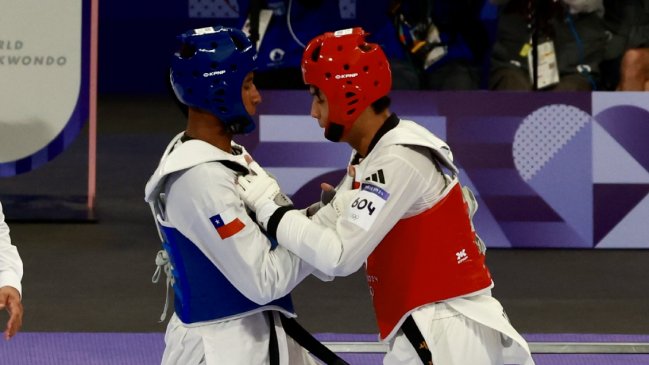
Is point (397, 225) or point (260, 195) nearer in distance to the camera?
point (260, 195)

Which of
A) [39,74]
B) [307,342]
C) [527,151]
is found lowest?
[39,74]

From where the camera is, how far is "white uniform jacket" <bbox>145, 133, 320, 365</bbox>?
3.92 metres

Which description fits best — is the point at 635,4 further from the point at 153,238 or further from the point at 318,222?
the point at 318,222

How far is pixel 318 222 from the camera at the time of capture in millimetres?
4078

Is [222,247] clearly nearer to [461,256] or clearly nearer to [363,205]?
[363,205]

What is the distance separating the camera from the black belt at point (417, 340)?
4.05 metres

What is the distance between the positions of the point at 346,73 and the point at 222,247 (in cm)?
68

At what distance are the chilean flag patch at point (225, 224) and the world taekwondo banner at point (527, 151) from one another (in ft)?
15.5

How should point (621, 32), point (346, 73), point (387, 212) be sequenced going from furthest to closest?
point (621, 32) < point (346, 73) < point (387, 212)

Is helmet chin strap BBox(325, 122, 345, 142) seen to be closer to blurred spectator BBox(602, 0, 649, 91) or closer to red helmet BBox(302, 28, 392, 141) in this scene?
red helmet BBox(302, 28, 392, 141)

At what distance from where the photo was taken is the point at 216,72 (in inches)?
157

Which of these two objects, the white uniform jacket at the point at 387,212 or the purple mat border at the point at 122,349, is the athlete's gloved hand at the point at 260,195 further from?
the purple mat border at the point at 122,349

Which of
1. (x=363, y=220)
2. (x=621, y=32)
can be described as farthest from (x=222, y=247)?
(x=621, y=32)

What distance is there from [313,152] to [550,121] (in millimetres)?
1546
